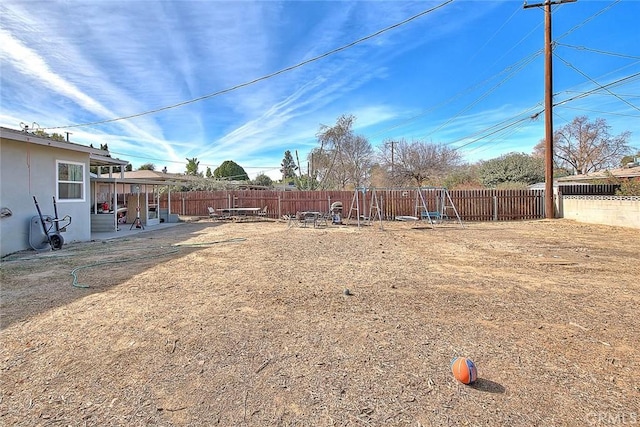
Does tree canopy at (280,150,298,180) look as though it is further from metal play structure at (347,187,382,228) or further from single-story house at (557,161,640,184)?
single-story house at (557,161,640,184)

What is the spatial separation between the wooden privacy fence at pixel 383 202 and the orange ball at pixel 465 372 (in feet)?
35.8

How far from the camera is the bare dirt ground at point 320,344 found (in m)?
1.87

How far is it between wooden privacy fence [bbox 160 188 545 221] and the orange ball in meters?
10.9

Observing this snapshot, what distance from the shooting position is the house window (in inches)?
340

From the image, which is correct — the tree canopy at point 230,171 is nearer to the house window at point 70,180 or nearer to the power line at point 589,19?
the house window at point 70,180

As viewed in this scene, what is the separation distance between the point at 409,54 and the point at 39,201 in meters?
15.4

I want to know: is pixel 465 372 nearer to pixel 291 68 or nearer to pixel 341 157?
pixel 291 68

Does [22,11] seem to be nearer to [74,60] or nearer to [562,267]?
[74,60]

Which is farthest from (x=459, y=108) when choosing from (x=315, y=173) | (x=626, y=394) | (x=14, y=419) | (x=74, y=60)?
(x=14, y=419)

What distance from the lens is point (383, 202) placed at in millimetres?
16750

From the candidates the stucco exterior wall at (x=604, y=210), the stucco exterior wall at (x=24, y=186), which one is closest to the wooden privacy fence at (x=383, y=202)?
the stucco exterior wall at (x=604, y=210)

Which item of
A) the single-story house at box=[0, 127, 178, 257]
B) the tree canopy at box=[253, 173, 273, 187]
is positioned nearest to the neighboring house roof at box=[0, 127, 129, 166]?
the single-story house at box=[0, 127, 178, 257]

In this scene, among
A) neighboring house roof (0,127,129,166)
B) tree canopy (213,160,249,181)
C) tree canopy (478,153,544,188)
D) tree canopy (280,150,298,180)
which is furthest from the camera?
tree canopy (280,150,298,180)

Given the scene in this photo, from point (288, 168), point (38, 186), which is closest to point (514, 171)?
point (38, 186)
